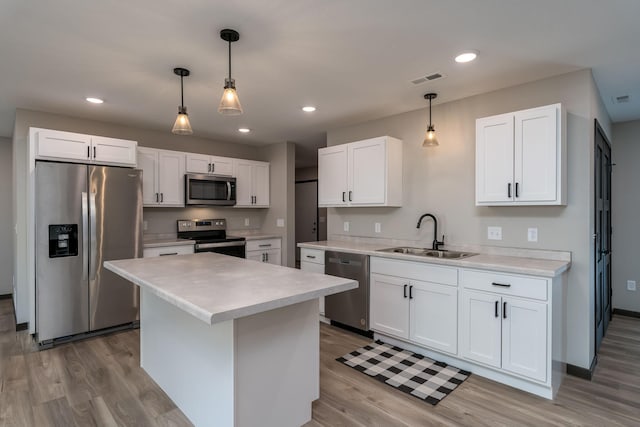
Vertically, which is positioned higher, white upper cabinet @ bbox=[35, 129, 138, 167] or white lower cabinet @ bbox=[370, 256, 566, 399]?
white upper cabinet @ bbox=[35, 129, 138, 167]

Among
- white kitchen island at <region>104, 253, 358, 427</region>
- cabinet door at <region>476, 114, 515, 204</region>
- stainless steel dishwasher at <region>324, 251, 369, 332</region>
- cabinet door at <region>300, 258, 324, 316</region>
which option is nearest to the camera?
white kitchen island at <region>104, 253, 358, 427</region>

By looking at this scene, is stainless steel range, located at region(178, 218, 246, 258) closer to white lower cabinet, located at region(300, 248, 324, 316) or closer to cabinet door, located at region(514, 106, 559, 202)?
white lower cabinet, located at region(300, 248, 324, 316)

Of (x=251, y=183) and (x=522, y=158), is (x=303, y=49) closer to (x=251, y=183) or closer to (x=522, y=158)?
(x=522, y=158)

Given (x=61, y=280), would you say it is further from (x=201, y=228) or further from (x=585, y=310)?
(x=585, y=310)

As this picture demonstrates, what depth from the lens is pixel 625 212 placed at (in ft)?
13.1

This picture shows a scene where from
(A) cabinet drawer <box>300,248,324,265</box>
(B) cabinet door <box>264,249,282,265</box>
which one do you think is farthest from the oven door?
(A) cabinet drawer <box>300,248,324,265</box>

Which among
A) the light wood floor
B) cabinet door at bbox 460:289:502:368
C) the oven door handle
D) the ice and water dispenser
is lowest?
the light wood floor

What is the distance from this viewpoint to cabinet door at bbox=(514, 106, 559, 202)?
2535mm

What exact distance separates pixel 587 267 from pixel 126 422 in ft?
11.3

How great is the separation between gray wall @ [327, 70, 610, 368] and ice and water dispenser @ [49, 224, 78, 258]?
115 inches

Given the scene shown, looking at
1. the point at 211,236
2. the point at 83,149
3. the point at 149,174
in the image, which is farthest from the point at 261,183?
the point at 83,149

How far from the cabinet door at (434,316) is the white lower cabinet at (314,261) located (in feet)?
3.72

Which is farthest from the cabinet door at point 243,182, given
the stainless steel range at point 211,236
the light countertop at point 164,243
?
the light countertop at point 164,243

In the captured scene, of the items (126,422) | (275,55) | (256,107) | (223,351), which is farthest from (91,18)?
(126,422)
